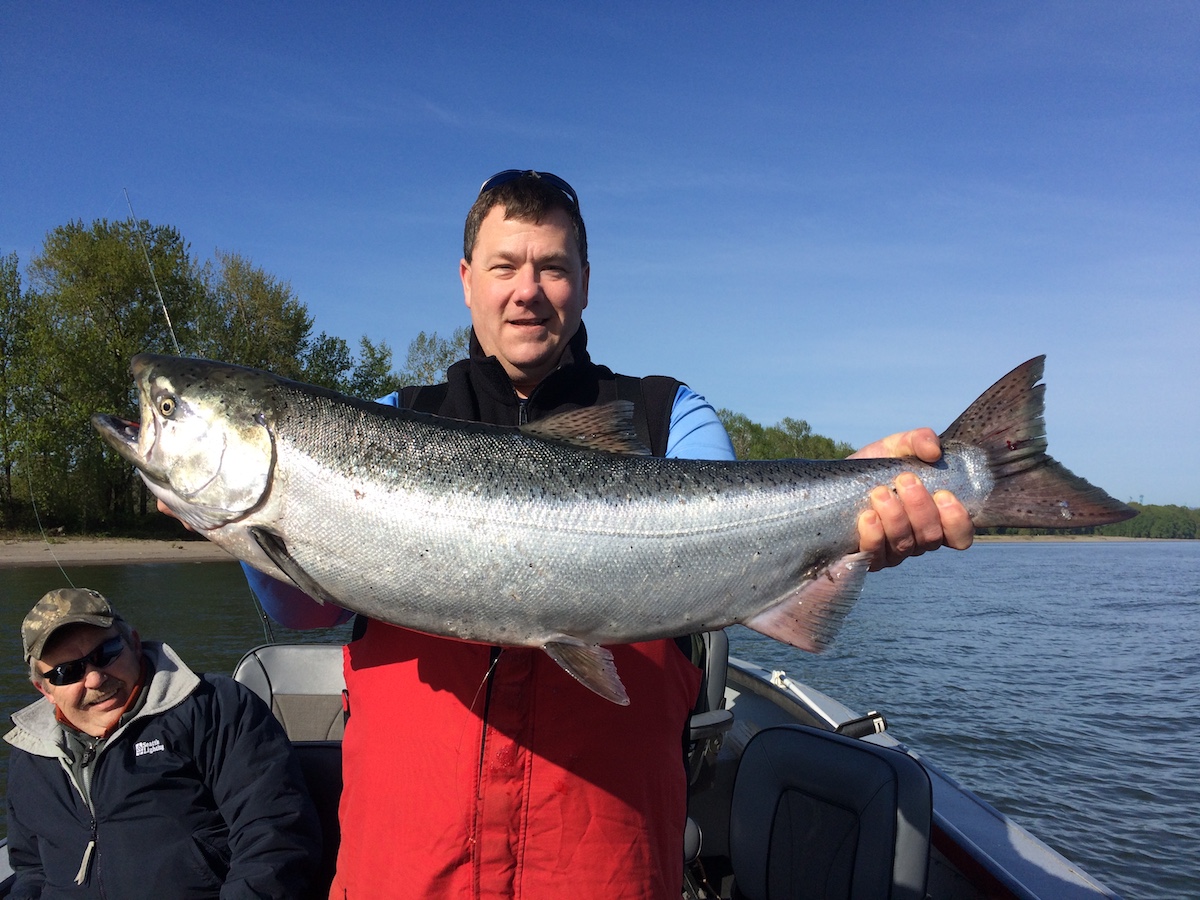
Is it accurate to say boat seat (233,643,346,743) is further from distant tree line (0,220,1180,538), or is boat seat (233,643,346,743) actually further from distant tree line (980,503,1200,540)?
distant tree line (980,503,1200,540)

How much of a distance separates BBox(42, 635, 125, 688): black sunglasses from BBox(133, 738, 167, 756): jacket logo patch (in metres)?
0.46

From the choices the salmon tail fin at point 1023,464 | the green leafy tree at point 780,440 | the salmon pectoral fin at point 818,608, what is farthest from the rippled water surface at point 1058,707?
the green leafy tree at point 780,440

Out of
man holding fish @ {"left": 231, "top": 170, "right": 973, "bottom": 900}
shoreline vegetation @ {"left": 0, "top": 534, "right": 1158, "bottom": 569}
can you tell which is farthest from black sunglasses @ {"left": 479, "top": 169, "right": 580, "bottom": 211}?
shoreline vegetation @ {"left": 0, "top": 534, "right": 1158, "bottom": 569}

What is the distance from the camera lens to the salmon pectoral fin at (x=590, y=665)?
2168mm

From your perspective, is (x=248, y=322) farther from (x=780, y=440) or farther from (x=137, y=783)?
(x=780, y=440)

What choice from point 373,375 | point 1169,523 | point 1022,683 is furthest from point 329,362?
point 1169,523

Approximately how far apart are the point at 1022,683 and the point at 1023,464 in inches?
697

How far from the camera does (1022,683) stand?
1748 centimetres

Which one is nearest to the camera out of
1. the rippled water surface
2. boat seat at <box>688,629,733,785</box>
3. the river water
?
boat seat at <box>688,629,733,785</box>

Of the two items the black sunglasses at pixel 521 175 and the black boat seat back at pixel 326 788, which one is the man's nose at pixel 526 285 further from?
the black boat seat back at pixel 326 788

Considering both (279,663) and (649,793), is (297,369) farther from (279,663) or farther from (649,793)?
(649,793)

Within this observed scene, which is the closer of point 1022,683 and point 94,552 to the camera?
point 1022,683

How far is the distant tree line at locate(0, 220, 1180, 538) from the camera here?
33.2m

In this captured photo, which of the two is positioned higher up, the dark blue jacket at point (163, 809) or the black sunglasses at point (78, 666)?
the black sunglasses at point (78, 666)
